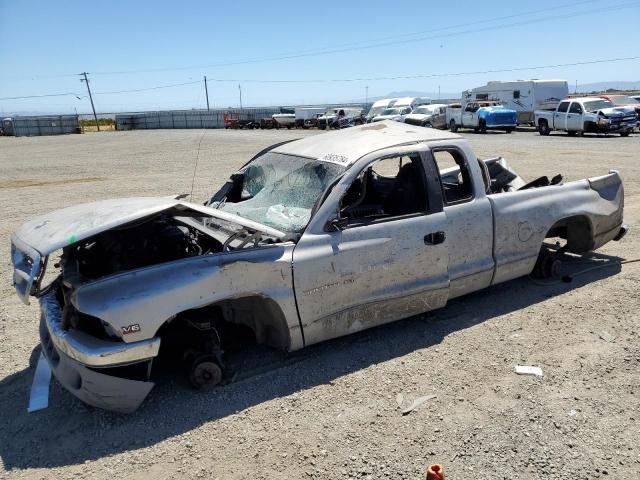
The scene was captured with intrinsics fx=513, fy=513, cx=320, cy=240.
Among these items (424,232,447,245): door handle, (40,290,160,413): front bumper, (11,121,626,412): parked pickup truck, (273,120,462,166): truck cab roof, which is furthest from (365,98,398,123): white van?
(40,290,160,413): front bumper

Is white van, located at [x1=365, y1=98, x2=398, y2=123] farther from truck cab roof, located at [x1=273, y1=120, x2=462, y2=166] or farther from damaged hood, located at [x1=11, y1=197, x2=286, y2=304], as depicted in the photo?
damaged hood, located at [x1=11, y1=197, x2=286, y2=304]

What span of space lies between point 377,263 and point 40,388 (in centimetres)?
262

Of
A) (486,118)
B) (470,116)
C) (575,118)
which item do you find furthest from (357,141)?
(470,116)

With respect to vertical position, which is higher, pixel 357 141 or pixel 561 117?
pixel 357 141

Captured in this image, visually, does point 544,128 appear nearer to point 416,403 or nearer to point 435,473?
point 416,403

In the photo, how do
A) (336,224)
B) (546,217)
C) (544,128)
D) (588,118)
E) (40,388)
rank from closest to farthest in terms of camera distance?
(40,388) → (336,224) → (546,217) → (588,118) → (544,128)

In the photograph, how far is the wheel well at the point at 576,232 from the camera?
531 centimetres

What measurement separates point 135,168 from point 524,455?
17597 mm

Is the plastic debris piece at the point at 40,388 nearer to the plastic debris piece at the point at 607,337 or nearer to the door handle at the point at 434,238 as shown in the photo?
the door handle at the point at 434,238

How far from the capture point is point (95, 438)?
3.15m

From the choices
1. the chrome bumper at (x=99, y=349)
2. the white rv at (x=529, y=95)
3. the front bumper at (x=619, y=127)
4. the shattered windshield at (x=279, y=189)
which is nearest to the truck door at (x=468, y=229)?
the shattered windshield at (x=279, y=189)

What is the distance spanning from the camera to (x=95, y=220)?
131 inches

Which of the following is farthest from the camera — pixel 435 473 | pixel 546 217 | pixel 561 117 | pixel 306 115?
pixel 306 115

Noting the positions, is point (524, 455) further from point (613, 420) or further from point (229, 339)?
point (229, 339)
